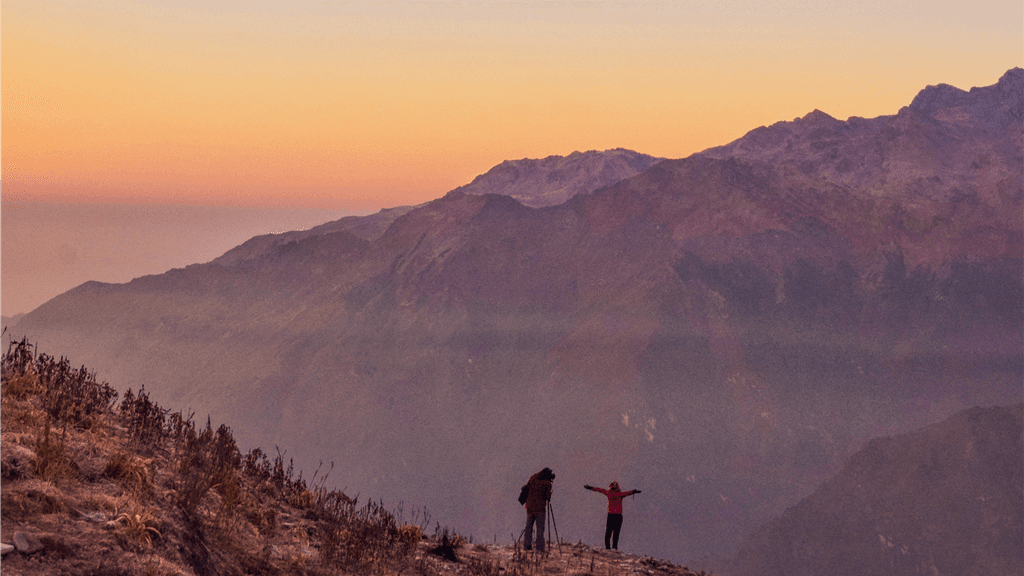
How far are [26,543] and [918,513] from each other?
7330 inches

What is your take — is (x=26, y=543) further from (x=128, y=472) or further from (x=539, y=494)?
(x=539, y=494)

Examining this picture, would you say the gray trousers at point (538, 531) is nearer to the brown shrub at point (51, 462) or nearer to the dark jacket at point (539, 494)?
the dark jacket at point (539, 494)

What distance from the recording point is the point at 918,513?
6535 inches

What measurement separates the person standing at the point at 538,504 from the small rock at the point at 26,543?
1028cm

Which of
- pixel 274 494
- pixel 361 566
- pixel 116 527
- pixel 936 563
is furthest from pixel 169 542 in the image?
pixel 936 563

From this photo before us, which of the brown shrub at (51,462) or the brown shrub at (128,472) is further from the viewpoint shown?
the brown shrub at (128,472)

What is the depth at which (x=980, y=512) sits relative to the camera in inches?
6403

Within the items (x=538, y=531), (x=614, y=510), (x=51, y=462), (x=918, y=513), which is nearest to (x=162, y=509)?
(x=51, y=462)

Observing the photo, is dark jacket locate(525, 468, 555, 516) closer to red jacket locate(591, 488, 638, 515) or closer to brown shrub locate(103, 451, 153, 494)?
red jacket locate(591, 488, 638, 515)

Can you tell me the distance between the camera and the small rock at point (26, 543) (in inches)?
321

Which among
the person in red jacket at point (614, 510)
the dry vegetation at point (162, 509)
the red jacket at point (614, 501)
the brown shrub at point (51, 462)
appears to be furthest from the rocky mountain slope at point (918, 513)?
the brown shrub at point (51, 462)

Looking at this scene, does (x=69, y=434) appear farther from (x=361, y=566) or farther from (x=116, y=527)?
(x=361, y=566)

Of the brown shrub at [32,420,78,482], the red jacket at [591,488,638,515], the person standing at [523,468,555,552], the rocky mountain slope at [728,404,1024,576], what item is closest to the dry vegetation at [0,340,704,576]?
the brown shrub at [32,420,78,482]

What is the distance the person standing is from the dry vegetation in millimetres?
633
